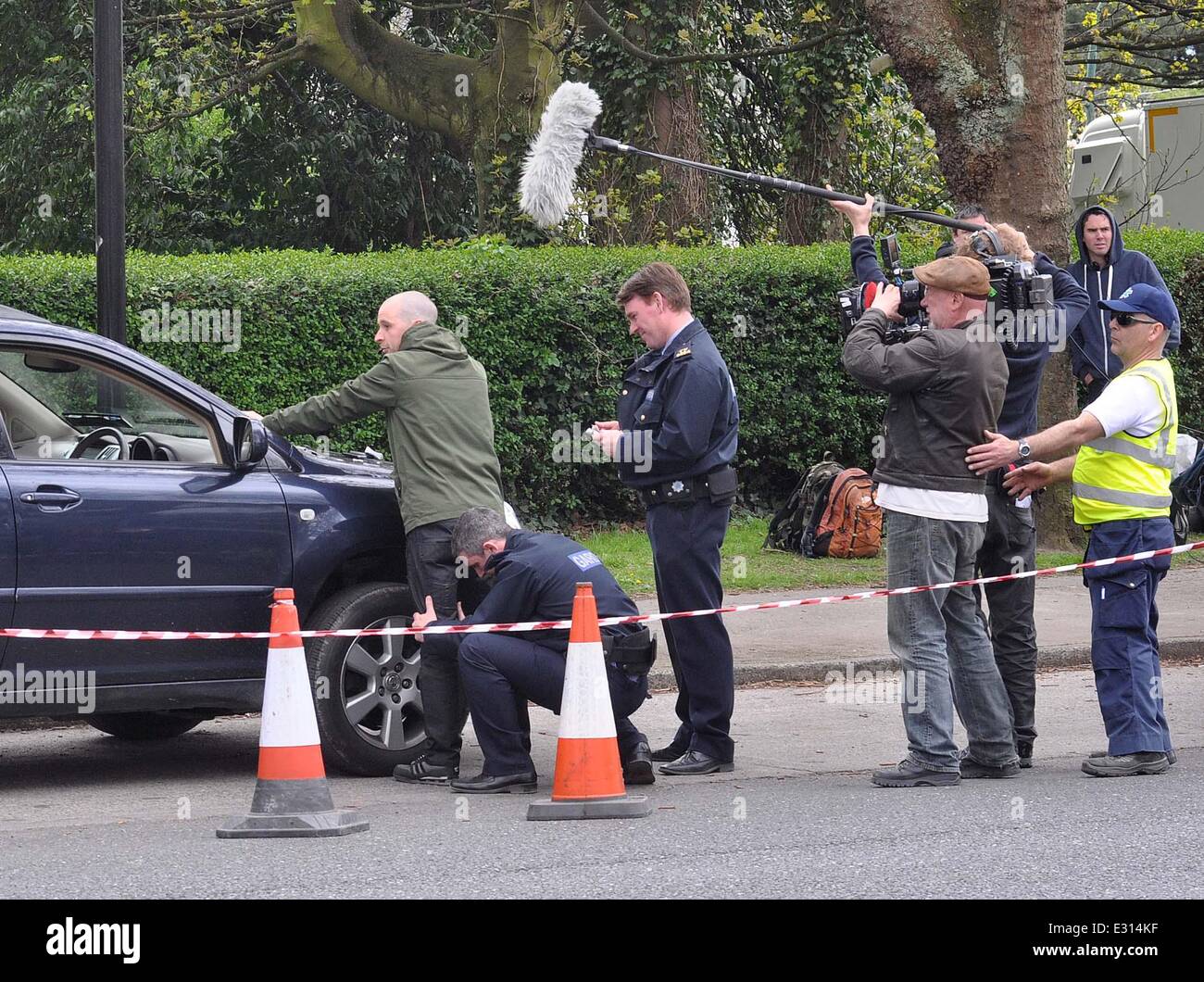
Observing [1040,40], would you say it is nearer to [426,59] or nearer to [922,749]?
[922,749]

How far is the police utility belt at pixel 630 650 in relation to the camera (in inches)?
271

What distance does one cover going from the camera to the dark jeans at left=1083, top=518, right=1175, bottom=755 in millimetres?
7195

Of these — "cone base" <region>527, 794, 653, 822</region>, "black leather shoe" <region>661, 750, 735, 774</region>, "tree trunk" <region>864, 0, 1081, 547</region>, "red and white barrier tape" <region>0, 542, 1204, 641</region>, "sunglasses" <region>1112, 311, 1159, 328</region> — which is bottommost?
"black leather shoe" <region>661, 750, 735, 774</region>

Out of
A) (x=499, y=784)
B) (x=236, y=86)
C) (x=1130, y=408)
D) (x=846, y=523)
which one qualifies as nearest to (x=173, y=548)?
(x=499, y=784)

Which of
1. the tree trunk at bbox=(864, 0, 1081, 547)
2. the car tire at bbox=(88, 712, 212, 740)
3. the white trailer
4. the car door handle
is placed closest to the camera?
the car door handle

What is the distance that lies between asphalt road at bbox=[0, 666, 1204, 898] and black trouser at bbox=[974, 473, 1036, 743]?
12.1 inches

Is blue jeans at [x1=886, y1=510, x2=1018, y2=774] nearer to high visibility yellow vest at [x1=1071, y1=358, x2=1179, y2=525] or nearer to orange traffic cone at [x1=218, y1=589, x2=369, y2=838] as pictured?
high visibility yellow vest at [x1=1071, y1=358, x2=1179, y2=525]

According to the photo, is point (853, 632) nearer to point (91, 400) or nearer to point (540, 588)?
point (540, 588)

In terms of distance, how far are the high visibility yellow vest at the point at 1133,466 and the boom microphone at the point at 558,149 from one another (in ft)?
8.72

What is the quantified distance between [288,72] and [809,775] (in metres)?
19.0

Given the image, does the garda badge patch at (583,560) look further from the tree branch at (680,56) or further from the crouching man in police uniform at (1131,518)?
the tree branch at (680,56)

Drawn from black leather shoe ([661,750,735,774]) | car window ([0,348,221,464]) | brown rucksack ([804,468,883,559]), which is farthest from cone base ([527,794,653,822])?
brown rucksack ([804,468,883,559])

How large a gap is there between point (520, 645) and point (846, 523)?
7070 millimetres
